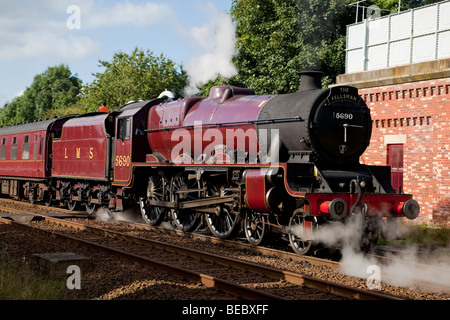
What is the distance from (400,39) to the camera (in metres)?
16.5

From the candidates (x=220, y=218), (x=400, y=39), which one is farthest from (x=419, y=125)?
(x=220, y=218)

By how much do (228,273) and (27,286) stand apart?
9.95 ft

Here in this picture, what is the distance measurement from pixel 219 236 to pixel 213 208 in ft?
2.36

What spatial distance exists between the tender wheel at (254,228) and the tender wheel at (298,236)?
73 cm

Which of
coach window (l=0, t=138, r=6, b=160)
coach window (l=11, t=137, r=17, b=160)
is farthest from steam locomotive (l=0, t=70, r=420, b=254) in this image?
coach window (l=0, t=138, r=6, b=160)

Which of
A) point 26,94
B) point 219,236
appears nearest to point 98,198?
point 219,236

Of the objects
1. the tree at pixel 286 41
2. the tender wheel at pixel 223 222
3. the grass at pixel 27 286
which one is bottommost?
the grass at pixel 27 286

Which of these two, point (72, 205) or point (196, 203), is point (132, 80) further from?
point (196, 203)

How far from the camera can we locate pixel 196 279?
7.70 metres

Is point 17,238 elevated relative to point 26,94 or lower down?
lower down

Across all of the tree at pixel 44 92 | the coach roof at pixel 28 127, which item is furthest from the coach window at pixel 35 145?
the tree at pixel 44 92

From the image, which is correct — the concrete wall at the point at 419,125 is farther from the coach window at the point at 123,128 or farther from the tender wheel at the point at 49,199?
the tender wheel at the point at 49,199

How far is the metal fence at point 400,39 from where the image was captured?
49.9 feet
